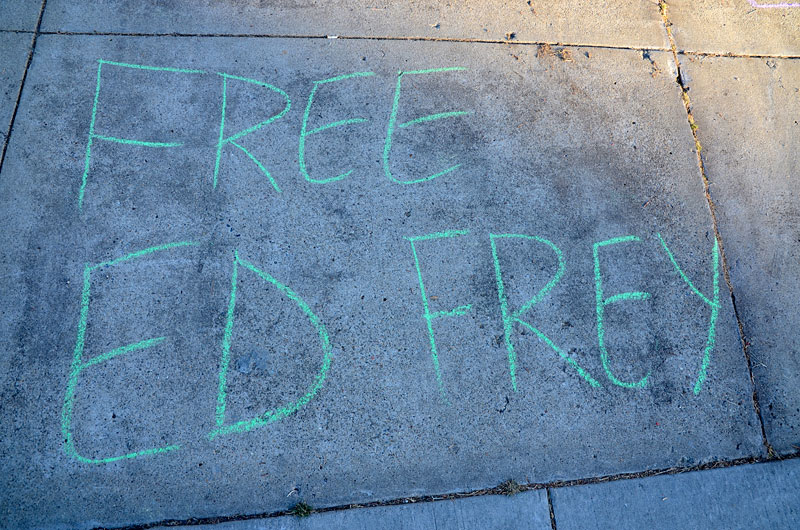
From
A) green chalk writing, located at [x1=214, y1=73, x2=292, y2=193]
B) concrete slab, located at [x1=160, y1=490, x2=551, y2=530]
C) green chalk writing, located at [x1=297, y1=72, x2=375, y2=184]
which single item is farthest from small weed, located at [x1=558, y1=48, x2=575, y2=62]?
concrete slab, located at [x1=160, y1=490, x2=551, y2=530]

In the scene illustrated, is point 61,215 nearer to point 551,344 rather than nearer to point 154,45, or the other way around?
point 154,45

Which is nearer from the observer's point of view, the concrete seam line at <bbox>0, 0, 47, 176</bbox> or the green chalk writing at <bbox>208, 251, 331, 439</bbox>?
the green chalk writing at <bbox>208, 251, 331, 439</bbox>

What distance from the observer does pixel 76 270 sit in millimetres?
2758

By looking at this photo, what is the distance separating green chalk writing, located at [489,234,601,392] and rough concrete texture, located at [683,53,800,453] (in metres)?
0.99

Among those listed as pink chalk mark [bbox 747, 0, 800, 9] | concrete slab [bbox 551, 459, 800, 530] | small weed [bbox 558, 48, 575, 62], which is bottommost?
concrete slab [bbox 551, 459, 800, 530]

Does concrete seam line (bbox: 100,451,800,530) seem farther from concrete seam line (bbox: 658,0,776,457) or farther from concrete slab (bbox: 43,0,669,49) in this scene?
concrete slab (bbox: 43,0,669,49)

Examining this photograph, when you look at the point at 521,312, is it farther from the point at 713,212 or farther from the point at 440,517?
the point at 713,212

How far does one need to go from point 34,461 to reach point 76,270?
923 millimetres

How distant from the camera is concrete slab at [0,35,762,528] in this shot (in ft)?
8.36

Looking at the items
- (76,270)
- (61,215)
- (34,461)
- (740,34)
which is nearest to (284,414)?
(34,461)

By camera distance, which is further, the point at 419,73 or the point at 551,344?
the point at 419,73

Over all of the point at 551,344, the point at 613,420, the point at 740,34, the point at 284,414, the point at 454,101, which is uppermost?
the point at 740,34

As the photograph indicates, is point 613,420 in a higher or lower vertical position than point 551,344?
lower

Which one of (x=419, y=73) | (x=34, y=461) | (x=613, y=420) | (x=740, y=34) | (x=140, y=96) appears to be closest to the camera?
(x=34, y=461)
